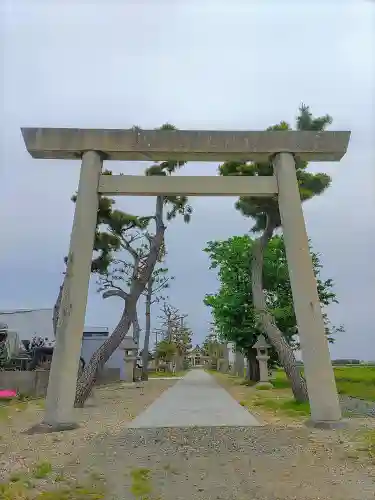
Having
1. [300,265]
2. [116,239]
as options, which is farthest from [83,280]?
[116,239]

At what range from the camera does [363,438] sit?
653cm

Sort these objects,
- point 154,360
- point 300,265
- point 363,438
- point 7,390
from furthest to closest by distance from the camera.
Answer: point 154,360 < point 7,390 < point 300,265 < point 363,438

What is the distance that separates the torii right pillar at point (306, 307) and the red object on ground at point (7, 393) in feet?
30.6

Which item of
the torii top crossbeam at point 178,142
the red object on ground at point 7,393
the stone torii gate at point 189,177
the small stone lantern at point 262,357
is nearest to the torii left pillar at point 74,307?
the stone torii gate at point 189,177

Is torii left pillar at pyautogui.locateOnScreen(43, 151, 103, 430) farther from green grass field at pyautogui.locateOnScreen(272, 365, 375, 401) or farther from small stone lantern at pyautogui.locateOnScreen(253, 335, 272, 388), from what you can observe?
small stone lantern at pyautogui.locateOnScreen(253, 335, 272, 388)

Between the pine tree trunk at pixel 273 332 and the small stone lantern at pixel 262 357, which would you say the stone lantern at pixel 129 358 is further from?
the pine tree trunk at pixel 273 332

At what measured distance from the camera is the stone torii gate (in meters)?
7.89

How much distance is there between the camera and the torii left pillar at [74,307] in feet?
24.1

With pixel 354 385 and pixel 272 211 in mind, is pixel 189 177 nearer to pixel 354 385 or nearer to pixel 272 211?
pixel 272 211

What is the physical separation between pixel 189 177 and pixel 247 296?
12.1 m

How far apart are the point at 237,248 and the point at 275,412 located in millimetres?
11148

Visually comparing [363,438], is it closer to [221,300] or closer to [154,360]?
[221,300]

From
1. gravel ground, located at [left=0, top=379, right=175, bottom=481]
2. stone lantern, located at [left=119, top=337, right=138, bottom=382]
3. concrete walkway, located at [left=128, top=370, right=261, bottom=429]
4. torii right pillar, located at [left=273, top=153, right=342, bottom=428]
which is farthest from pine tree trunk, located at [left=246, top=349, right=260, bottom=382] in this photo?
torii right pillar, located at [left=273, top=153, right=342, bottom=428]

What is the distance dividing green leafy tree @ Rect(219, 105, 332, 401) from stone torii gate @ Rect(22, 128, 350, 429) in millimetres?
3282
